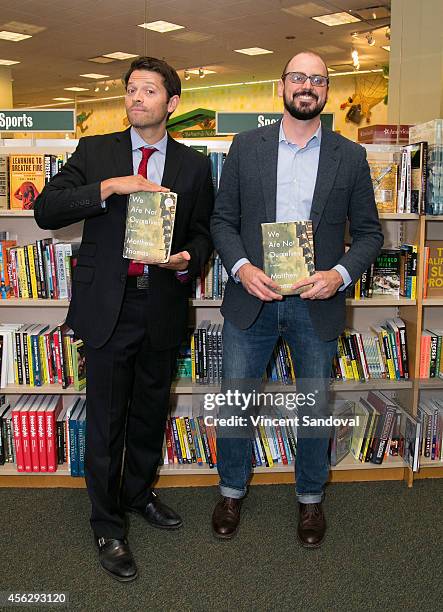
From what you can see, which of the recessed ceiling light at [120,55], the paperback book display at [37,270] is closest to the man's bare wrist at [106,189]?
the paperback book display at [37,270]

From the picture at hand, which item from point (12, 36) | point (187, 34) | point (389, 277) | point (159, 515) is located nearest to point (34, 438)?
point (159, 515)

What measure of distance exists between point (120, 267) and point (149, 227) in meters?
0.20

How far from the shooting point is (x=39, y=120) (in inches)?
117

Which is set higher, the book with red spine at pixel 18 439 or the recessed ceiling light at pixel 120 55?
the recessed ceiling light at pixel 120 55

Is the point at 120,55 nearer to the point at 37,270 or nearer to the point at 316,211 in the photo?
the point at 37,270

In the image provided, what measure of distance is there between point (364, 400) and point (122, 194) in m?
1.82

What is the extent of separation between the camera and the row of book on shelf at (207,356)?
2.82 meters

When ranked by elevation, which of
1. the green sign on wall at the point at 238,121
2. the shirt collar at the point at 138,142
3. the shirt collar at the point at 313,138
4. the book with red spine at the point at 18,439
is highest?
the green sign on wall at the point at 238,121

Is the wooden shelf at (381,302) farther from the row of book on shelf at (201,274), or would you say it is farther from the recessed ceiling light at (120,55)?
the recessed ceiling light at (120,55)

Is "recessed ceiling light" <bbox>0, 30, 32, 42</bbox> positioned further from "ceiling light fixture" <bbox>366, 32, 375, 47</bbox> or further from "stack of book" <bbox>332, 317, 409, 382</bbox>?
"stack of book" <bbox>332, 317, 409, 382</bbox>

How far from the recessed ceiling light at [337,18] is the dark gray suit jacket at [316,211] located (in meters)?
7.30

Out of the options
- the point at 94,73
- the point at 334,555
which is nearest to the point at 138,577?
the point at 334,555

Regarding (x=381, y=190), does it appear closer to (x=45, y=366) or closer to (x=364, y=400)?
(x=364, y=400)

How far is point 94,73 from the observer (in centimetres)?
1202
